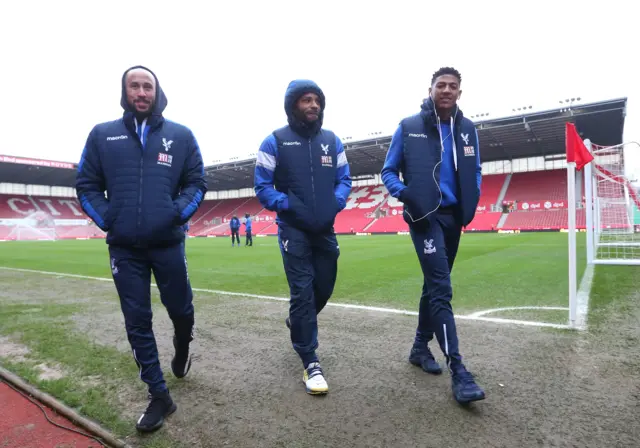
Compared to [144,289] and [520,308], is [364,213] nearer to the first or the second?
[520,308]

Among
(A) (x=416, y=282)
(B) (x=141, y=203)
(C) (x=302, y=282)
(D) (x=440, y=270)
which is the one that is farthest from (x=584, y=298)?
(B) (x=141, y=203)

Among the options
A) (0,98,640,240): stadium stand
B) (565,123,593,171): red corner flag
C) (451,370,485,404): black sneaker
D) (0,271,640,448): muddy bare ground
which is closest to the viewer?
(0,271,640,448): muddy bare ground

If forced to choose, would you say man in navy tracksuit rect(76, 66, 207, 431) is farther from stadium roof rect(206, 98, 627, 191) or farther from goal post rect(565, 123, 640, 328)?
stadium roof rect(206, 98, 627, 191)

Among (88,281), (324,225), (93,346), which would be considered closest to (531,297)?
(324,225)

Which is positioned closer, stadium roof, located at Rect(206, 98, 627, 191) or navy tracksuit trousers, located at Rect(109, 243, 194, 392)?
navy tracksuit trousers, located at Rect(109, 243, 194, 392)

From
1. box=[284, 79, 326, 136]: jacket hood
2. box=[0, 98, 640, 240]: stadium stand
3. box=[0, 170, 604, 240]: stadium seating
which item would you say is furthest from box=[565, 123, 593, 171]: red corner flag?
box=[0, 170, 604, 240]: stadium seating

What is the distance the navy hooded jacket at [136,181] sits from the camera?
2318 mm

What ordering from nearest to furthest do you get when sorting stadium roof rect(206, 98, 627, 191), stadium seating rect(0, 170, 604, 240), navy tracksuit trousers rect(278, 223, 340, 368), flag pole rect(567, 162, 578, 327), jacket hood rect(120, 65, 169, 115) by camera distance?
jacket hood rect(120, 65, 169, 115), navy tracksuit trousers rect(278, 223, 340, 368), flag pole rect(567, 162, 578, 327), stadium roof rect(206, 98, 627, 191), stadium seating rect(0, 170, 604, 240)

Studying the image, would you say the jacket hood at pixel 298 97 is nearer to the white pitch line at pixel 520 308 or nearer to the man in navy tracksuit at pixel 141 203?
the man in navy tracksuit at pixel 141 203

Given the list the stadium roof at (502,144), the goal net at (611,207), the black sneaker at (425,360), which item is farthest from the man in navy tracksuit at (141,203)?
the stadium roof at (502,144)

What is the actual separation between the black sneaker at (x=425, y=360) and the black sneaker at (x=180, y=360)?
5.14 feet

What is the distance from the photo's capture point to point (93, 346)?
3.56m

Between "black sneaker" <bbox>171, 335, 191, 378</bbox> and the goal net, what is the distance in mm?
8941

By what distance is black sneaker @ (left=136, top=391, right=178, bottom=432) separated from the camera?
2082 mm
